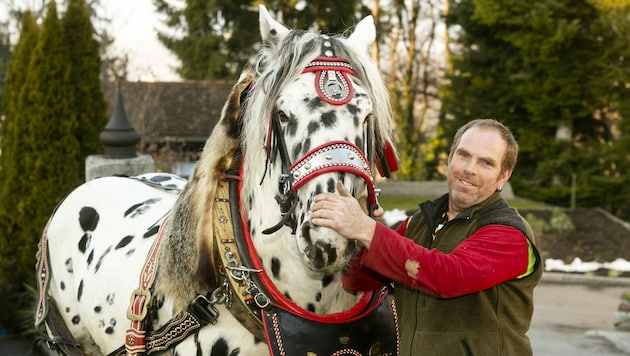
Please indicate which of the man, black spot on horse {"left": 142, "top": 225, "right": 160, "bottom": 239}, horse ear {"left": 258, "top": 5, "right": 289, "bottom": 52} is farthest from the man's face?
black spot on horse {"left": 142, "top": 225, "right": 160, "bottom": 239}

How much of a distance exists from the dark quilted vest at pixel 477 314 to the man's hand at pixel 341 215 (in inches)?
18.7

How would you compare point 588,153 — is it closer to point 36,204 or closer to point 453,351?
point 36,204

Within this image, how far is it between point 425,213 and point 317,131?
0.65 m

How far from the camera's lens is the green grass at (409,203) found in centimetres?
1546

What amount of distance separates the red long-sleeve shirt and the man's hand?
0.07 metres

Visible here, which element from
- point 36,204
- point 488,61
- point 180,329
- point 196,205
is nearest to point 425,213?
point 196,205

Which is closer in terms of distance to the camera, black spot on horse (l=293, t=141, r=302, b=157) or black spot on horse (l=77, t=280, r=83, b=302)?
black spot on horse (l=293, t=141, r=302, b=157)

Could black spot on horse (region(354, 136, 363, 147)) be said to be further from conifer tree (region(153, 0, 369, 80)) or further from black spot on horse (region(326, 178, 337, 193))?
conifer tree (region(153, 0, 369, 80))

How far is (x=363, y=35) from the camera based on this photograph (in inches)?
90.9

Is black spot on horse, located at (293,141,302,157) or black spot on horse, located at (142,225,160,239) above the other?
black spot on horse, located at (293,141,302,157)

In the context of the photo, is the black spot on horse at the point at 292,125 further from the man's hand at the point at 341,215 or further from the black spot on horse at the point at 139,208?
the black spot on horse at the point at 139,208

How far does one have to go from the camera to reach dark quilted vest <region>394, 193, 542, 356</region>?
2012mm

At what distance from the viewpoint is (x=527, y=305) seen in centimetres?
208

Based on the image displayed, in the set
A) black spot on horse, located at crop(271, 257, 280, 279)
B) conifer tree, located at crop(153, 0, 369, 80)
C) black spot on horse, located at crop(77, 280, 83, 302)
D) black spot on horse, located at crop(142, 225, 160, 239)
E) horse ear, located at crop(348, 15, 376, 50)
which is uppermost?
conifer tree, located at crop(153, 0, 369, 80)
